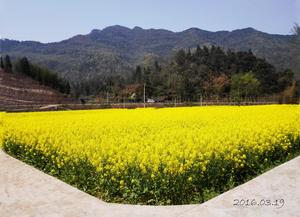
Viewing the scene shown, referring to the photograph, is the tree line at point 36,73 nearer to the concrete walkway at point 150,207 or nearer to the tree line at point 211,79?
the tree line at point 211,79

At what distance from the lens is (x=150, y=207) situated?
613cm

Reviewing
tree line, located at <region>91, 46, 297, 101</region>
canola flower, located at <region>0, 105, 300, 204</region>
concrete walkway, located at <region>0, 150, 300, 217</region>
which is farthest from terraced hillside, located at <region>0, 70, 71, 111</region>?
concrete walkway, located at <region>0, 150, 300, 217</region>

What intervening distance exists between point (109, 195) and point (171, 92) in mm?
66491

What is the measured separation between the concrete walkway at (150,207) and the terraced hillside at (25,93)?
60.9m

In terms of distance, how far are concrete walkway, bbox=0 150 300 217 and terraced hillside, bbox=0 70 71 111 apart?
60.9 metres

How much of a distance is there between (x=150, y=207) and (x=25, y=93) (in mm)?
76446

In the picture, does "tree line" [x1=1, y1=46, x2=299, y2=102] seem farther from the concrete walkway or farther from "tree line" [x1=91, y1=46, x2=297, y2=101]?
the concrete walkway

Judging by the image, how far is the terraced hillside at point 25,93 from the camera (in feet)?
229

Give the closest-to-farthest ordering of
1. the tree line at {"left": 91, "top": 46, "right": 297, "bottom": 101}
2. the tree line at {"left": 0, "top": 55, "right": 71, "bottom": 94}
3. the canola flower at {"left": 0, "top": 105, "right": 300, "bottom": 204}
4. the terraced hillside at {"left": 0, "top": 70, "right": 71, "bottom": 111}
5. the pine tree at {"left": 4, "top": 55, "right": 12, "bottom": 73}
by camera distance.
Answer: the canola flower at {"left": 0, "top": 105, "right": 300, "bottom": 204}
the tree line at {"left": 91, "top": 46, "right": 297, "bottom": 101}
the terraced hillside at {"left": 0, "top": 70, "right": 71, "bottom": 111}
the pine tree at {"left": 4, "top": 55, "right": 12, "bottom": 73}
the tree line at {"left": 0, "top": 55, "right": 71, "bottom": 94}

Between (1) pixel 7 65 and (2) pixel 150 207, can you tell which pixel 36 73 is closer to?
(1) pixel 7 65

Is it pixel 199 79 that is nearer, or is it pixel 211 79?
pixel 211 79

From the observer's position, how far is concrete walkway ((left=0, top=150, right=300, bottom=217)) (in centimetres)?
548
